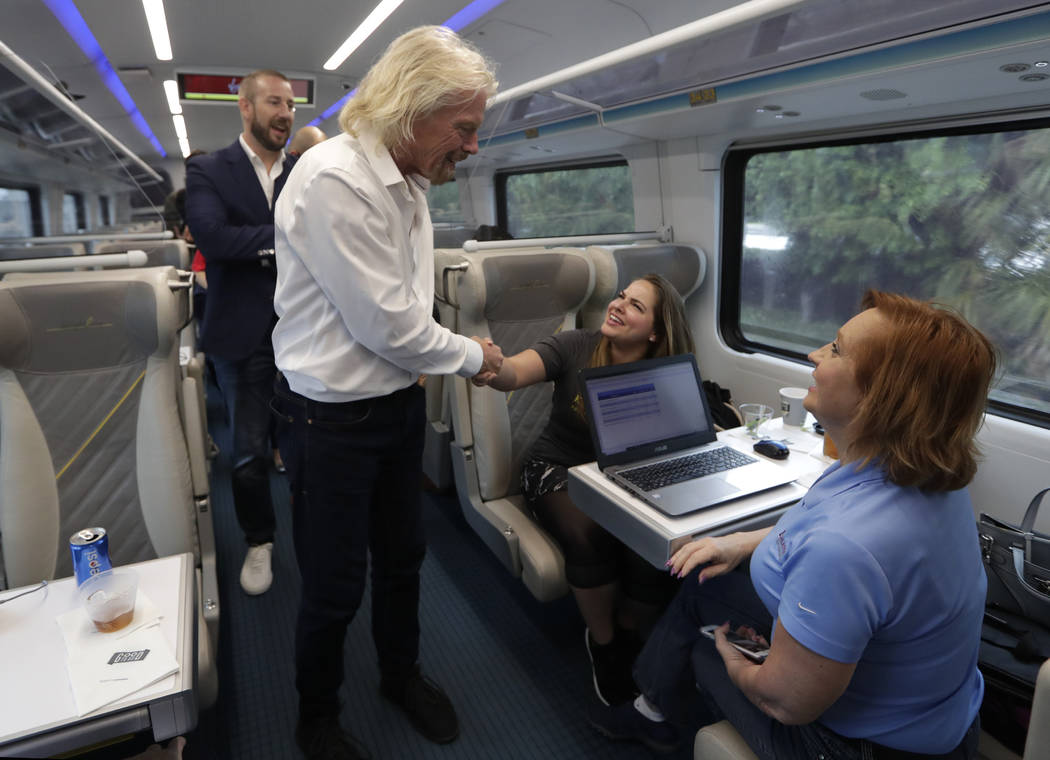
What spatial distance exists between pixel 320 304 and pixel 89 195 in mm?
6254

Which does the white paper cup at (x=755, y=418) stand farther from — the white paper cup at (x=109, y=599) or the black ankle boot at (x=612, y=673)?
the white paper cup at (x=109, y=599)

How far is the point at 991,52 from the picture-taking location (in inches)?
72.8

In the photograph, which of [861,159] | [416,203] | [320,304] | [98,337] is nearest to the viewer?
[320,304]

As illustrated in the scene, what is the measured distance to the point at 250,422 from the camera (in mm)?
2961

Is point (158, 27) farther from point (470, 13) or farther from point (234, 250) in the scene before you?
point (234, 250)

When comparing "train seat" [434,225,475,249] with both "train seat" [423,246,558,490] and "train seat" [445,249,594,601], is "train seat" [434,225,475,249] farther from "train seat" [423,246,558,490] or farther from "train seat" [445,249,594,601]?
"train seat" [445,249,594,601]

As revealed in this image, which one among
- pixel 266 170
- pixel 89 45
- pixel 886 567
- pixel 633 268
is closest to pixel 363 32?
pixel 89 45

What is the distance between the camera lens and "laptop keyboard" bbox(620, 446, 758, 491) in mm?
A: 2033

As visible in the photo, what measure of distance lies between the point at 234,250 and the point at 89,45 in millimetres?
3091

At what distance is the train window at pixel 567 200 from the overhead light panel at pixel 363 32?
1.90m

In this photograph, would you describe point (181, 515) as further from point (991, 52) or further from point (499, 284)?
point (991, 52)

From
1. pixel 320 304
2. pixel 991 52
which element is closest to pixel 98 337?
pixel 320 304

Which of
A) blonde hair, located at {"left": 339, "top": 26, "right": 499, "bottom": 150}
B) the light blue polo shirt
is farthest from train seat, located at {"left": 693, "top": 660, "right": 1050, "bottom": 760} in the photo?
blonde hair, located at {"left": 339, "top": 26, "right": 499, "bottom": 150}

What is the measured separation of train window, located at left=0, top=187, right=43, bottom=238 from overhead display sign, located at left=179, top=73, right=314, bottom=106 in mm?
1557
